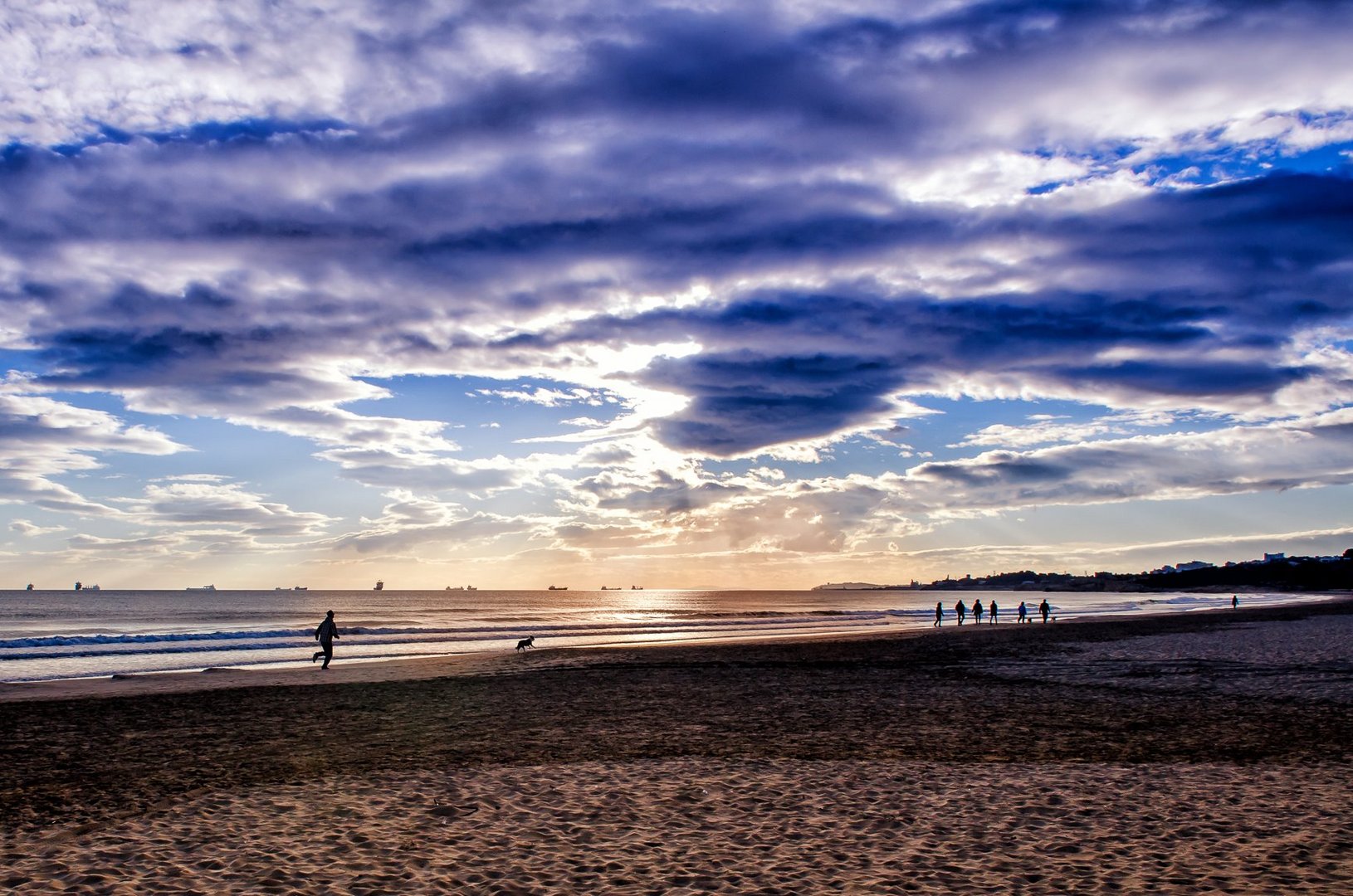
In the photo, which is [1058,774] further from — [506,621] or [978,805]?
[506,621]

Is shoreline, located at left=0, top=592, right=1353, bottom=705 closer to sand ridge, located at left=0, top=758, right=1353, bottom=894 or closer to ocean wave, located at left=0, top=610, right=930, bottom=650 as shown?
sand ridge, located at left=0, top=758, right=1353, bottom=894

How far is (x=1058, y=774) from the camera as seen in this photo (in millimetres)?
11555

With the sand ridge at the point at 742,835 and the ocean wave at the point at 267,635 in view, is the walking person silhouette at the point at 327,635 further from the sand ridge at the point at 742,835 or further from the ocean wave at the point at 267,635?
the ocean wave at the point at 267,635

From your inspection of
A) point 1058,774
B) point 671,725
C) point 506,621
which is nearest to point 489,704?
point 671,725

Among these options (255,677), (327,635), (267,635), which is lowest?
(267,635)

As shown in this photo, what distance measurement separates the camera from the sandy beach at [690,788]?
7730 millimetres

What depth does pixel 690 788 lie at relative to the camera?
11055mm

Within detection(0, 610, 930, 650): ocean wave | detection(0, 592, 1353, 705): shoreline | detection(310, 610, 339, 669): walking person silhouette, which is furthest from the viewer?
detection(0, 610, 930, 650): ocean wave

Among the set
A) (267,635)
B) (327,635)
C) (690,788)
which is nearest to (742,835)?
(690,788)

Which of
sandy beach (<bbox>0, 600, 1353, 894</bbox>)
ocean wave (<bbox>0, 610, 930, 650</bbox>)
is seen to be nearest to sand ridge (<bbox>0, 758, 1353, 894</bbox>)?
sandy beach (<bbox>0, 600, 1353, 894</bbox>)

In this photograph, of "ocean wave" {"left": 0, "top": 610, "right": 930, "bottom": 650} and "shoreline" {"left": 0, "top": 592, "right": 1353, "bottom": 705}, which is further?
"ocean wave" {"left": 0, "top": 610, "right": 930, "bottom": 650}

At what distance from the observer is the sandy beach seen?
773 centimetres

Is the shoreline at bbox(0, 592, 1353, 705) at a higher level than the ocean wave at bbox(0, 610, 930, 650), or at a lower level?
higher

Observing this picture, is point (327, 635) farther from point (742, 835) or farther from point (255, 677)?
point (742, 835)
